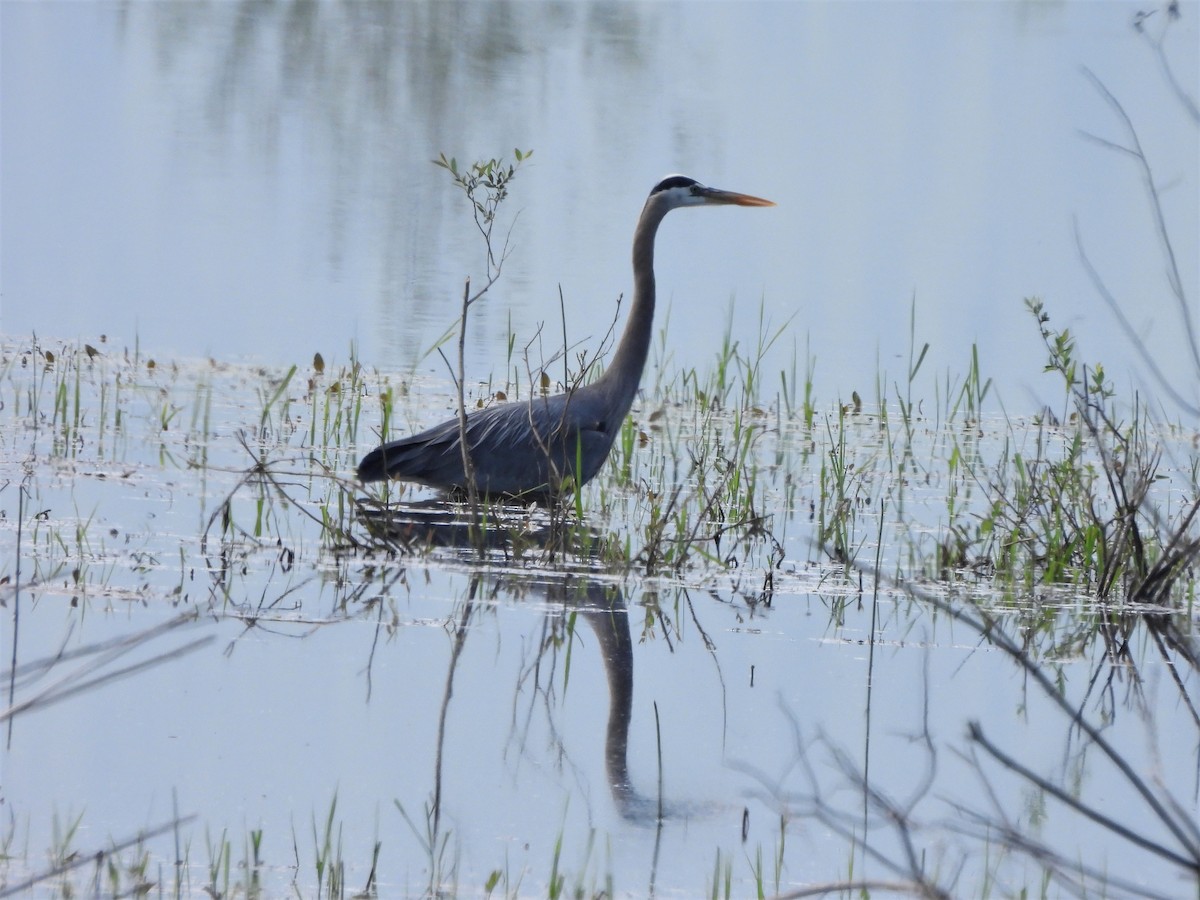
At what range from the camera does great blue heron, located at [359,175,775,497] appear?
→ 6.13 m

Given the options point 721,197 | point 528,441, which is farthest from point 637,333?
point 721,197

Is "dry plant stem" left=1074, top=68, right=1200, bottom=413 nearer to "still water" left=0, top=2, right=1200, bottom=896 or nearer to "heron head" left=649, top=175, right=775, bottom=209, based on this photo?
"still water" left=0, top=2, right=1200, bottom=896

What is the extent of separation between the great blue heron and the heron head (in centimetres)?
51

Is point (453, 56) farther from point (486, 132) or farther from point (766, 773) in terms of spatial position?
point (766, 773)

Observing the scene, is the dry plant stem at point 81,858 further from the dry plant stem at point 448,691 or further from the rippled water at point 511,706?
the dry plant stem at point 448,691

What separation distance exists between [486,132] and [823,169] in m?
3.69

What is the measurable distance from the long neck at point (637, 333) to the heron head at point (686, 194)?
64mm

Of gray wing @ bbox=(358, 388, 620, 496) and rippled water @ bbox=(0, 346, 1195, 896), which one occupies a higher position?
gray wing @ bbox=(358, 388, 620, 496)

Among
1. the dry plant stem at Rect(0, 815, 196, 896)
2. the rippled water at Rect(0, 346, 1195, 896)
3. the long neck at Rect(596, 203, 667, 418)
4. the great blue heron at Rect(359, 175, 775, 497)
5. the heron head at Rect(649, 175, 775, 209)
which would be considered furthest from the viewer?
the heron head at Rect(649, 175, 775, 209)

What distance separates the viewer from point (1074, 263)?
12875mm

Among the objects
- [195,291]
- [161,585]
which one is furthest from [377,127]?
[161,585]

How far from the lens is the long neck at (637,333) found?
658 cm

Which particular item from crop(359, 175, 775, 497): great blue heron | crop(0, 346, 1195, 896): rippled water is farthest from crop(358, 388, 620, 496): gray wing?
crop(0, 346, 1195, 896): rippled water

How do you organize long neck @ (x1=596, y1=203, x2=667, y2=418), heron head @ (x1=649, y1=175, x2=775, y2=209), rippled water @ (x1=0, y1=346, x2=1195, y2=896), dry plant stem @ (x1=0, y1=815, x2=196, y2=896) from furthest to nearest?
heron head @ (x1=649, y1=175, x2=775, y2=209) < long neck @ (x1=596, y1=203, x2=667, y2=418) < rippled water @ (x1=0, y1=346, x2=1195, y2=896) < dry plant stem @ (x1=0, y1=815, x2=196, y2=896)
